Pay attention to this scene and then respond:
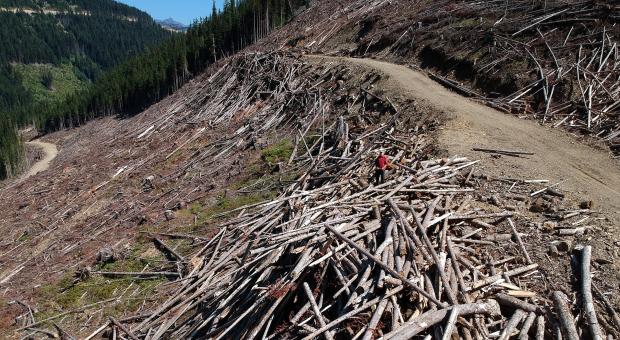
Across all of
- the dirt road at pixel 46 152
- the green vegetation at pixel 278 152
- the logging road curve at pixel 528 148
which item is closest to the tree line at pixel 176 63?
the dirt road at pixel 46 152

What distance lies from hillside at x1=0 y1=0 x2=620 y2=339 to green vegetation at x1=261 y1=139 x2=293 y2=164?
102mm

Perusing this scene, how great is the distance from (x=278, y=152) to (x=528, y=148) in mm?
8910

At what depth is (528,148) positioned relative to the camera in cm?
1095

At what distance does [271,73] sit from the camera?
26312mm

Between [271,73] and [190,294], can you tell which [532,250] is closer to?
[190,294]

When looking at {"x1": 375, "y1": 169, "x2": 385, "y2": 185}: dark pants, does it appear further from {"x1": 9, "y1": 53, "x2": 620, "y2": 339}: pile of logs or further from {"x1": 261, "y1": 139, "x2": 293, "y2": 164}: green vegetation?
{"x1": 261, "y1": 139, "x2": 293, "y2": 164}: green vegetation

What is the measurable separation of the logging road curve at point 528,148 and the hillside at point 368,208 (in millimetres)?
78

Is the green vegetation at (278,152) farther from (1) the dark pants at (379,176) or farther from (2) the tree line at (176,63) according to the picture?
(2) the tree line at (176,63)

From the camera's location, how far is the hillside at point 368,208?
5.66 m

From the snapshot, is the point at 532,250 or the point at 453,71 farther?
the point at 453,71

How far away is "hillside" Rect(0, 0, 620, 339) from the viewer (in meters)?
5.66

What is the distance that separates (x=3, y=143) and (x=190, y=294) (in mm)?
79079

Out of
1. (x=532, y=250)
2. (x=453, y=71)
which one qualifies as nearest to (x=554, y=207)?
(x=532, y=250)


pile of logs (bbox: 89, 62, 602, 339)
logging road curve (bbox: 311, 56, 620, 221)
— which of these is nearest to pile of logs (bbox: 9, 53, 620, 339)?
pile of logs (bbox: 89, 62, 602, 339)
